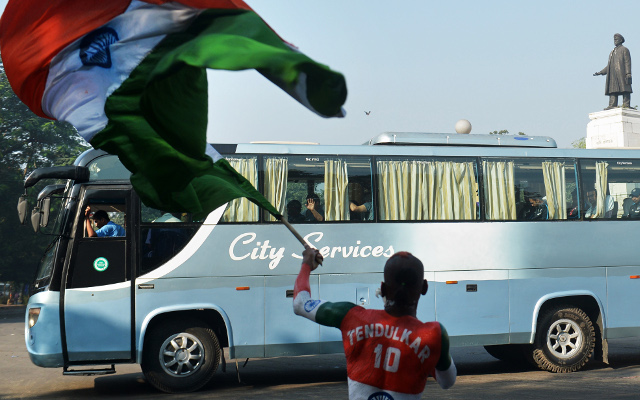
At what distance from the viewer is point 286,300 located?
11578 millimetres

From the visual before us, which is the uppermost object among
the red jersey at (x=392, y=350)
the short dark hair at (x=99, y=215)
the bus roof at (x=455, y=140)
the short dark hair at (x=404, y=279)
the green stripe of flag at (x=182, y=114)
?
the bus roof at (x=455, y=140)

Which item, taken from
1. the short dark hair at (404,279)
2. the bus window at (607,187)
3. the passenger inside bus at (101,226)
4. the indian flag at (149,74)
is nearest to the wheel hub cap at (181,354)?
the passenger inside bus at (101,226)

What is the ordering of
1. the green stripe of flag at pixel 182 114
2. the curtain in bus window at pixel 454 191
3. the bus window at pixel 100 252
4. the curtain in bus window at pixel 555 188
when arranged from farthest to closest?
the curtain in bus window at pixel 555 188
the curtain in bus window at pixel 454 191
the bus window at pixel 100 252
the green stripe of flag at pixel 182 114

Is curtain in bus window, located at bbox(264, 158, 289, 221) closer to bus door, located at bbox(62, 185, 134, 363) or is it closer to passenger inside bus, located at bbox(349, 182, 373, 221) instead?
passenger inside bus, located at bbox(349, 182, 373, 221)

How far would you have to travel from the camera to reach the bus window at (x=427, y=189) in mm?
12258

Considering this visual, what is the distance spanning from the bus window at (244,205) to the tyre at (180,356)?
1.58 metres

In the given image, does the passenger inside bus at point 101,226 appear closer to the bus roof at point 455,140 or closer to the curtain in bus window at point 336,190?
the curtain in bus window at point 336,190

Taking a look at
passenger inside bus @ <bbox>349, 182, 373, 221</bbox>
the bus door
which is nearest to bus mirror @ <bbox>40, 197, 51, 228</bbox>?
the bus door

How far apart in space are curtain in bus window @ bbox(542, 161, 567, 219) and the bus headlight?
7851 millimetres

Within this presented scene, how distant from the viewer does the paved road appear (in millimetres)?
10711

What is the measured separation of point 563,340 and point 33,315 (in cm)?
805

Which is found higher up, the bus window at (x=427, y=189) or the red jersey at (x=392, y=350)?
the bus window at (x=427, y=189)

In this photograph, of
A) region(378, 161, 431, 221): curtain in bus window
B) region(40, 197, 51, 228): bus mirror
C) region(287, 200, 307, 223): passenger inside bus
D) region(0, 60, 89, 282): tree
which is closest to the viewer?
region(40, 197, 51, 228): bus mirror

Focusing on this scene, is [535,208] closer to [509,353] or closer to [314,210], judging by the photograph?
[509,353]
